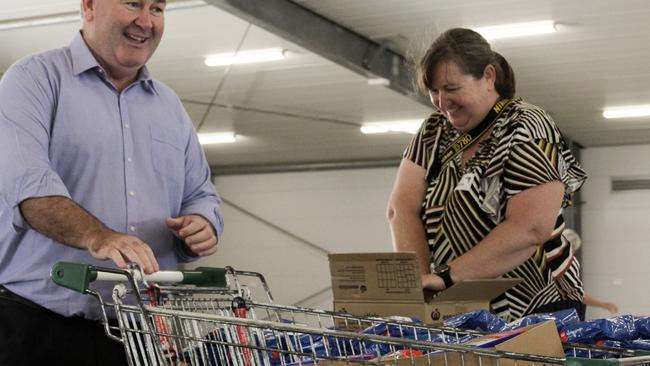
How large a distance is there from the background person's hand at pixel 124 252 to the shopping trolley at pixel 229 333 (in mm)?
30

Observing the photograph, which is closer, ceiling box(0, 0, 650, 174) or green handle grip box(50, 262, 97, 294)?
green handle grip box(50, 262, 97, 294)

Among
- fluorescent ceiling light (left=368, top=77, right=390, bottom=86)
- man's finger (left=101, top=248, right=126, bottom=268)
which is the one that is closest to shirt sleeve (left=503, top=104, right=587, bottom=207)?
man's finger (left=101, top=248, right=126, bottom=268)

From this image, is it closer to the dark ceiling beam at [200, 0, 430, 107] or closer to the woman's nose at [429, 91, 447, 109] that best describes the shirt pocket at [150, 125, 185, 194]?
the woman's nose at [429, 91, 447, 109]

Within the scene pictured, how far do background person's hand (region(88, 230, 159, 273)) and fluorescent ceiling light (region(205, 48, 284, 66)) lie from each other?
32.0 ft

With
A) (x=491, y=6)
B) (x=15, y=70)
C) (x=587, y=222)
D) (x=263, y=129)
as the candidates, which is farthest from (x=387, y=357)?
(x=587, y=222)

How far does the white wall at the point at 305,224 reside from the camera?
1975 cm

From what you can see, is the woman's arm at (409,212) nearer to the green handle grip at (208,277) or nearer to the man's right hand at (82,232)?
the green handle grip at (208,277)

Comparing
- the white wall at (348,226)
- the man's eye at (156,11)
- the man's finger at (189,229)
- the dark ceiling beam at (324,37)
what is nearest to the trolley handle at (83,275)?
the man's finger at (189,229)

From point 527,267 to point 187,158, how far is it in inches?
43.5

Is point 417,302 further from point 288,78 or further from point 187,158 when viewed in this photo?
point 288,78

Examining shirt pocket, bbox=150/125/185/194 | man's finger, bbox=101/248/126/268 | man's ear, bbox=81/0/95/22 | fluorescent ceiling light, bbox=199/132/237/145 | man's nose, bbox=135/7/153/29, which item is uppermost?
fluorescent ceiling light, bbox=199/132/237/145

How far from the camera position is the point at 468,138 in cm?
342

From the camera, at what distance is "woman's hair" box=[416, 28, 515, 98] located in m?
3.40

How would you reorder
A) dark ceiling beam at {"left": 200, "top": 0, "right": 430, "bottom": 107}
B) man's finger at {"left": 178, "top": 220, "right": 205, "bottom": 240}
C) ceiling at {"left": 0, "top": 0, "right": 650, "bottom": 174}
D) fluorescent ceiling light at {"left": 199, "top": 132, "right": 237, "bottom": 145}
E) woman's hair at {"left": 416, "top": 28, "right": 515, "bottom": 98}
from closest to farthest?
man's finger at {"left": 178, "top": 220, "right": 205, "bottom": 240}
woman's hair at {"left": 416, "top": 28, "right": 515, "bottom": 98}
dark ceiling beam at {"left": 200, "top": 0, "right": 430, "bottom": 107}
ceiling at {"left": 0, "top": 0, "right": 650, "bottom": 174}
fluorescent ceiling light at {"left": 199, "top": 132, "right": 237, "bottom": 145}
